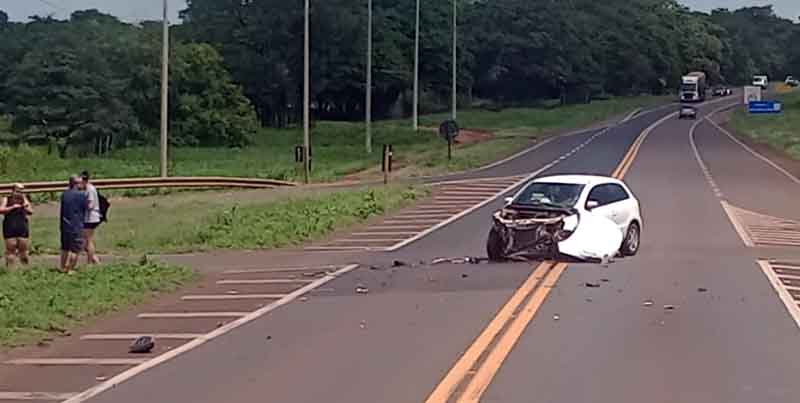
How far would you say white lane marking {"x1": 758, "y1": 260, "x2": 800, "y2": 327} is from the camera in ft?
54.6

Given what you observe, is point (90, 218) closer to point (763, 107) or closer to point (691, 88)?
point (763, 107)

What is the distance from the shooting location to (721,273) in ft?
71.2

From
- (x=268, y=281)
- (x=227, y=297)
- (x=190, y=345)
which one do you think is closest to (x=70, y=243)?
(x=268, y=281)

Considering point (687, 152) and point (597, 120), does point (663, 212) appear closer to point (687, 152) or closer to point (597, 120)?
point (687, 152)

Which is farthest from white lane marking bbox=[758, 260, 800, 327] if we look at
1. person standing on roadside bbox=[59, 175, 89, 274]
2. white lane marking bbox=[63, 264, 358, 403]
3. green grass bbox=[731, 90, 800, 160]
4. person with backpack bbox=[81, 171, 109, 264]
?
green grass bbox=[731, 90, 800, 160]

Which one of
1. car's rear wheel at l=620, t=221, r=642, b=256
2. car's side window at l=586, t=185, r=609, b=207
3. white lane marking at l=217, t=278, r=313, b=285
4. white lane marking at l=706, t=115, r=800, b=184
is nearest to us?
white lane marking at l=217, t=278, r=313, b=285

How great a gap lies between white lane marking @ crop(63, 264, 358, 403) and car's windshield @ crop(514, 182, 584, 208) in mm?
4590

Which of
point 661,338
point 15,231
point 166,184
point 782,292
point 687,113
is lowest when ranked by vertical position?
point 166,184

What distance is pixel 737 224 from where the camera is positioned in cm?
3347

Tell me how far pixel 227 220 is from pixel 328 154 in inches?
1641

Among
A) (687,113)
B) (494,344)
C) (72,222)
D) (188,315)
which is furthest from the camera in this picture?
(687,113)

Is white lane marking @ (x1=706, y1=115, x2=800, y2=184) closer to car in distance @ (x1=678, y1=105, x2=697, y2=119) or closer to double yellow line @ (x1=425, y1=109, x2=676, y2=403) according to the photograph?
car in distance @ (x1=678, y1=105, x2=697, y2=119)

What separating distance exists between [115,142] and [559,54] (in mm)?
53192

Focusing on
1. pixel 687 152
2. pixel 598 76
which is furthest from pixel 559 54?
pixel 687 152
